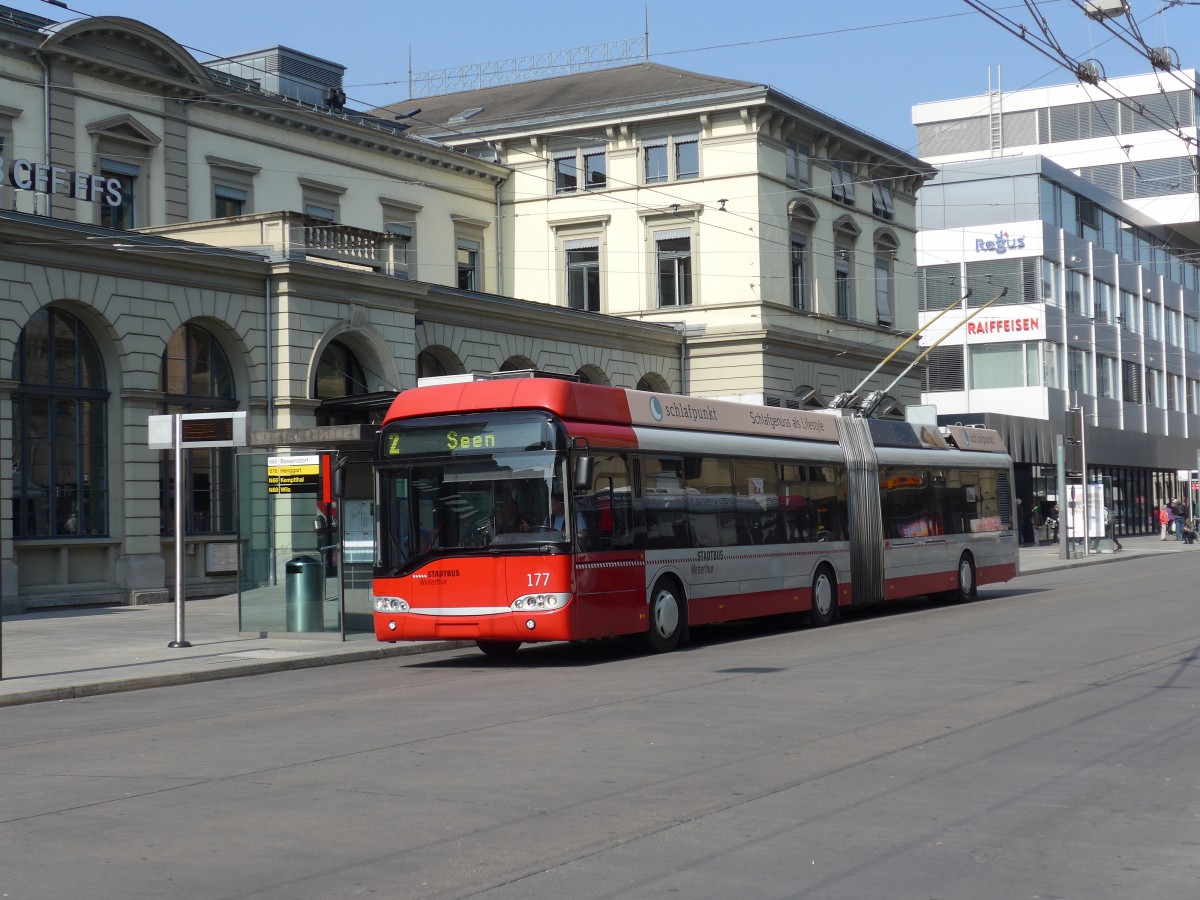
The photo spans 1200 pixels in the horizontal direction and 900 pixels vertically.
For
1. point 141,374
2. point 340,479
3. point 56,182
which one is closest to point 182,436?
point 340,479

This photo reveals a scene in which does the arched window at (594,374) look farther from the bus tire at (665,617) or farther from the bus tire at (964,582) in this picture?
the bus tire at (665,617)

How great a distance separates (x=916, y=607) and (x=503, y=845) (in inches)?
806

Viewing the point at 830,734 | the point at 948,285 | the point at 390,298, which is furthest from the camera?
the point at 948,285

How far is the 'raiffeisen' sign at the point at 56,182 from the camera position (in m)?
25.8

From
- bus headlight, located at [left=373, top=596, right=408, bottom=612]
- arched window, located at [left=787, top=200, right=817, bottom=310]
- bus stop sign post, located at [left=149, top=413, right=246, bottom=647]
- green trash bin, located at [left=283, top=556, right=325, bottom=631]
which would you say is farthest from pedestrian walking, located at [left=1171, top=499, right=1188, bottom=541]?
bus headlight, located at [left=373, top=596, right=408, bottom=612]

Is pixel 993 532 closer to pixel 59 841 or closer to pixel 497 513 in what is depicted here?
pixel 497 513

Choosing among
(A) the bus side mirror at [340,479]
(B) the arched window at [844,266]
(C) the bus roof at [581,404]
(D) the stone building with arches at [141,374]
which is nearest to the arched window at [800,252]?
(B) the arched window at [844,266]

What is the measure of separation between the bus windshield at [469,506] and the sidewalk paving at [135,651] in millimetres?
2128

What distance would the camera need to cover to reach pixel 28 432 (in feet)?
88.8

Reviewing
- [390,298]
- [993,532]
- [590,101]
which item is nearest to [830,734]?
[993,532]

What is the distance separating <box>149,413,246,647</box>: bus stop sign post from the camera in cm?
1925

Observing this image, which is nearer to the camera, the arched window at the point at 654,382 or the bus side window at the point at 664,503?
the bus side window at the point at 664,503

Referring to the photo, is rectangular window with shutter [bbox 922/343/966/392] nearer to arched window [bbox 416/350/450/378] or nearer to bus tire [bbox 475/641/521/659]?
arched window [bbox 416/350/450/378]

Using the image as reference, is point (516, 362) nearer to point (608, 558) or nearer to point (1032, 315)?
point (608, 558)
